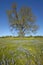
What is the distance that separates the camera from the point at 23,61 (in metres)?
9.79

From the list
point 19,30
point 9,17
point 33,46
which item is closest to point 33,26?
point 19,30

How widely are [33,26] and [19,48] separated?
2186 cm

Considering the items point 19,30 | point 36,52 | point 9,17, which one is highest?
point 9,17

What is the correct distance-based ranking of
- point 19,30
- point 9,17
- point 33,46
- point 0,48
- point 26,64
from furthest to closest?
1. point 9,17
2. point 19,30
3. point 33,46
4. point 0,48
5. point 26,64

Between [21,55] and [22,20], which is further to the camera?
[22,20]

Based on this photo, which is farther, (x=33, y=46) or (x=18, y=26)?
(x=18, y=26)

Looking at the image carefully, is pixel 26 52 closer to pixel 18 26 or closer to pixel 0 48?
pixel 0 48

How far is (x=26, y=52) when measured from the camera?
10.4 metres

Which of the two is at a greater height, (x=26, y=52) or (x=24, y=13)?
(x=24, y=13)

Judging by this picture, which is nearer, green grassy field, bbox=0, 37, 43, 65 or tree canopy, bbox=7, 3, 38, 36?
green grassy field, bbox=0, 37, 43, 65

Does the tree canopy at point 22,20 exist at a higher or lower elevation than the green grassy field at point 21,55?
higher

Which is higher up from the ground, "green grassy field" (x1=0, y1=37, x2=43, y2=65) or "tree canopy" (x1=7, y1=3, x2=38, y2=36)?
"tree canopy" (x1=7, y1=3, x2=38, y2=36)

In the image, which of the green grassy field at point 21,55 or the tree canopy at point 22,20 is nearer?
the green grassy field at point 21,55

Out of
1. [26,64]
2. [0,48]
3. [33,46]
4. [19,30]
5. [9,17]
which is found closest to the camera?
[26,64]
